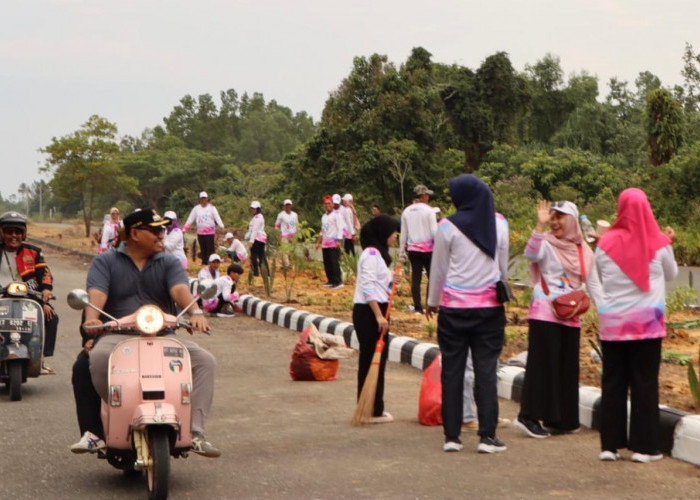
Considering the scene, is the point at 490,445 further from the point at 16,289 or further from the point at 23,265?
the point at 23,265

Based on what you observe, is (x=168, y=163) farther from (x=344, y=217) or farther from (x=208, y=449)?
(x=208, y=449)

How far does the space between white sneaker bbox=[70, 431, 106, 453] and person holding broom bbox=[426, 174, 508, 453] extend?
214 centimetres

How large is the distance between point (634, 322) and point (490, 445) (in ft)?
3.71

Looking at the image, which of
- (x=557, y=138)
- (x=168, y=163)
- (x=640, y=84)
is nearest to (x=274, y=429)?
(x=557, y=138)

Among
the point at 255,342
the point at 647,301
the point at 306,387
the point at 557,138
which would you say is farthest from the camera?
the point at 557,138

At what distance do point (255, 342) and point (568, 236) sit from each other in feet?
22.4

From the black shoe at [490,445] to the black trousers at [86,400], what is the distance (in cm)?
228

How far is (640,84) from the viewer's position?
224ft

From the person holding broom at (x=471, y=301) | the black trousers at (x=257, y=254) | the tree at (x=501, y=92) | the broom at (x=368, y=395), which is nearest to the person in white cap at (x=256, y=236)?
the black trousers at (x=257, y=254)

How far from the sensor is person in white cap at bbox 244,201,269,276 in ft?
69.0

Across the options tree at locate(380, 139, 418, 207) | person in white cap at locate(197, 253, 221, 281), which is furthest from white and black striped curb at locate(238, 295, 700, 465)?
tree at locate(380, 139, 418, 207)

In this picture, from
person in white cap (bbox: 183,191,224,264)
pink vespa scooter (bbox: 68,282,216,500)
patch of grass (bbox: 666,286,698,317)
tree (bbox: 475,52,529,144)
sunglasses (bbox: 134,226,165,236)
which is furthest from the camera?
tree (bbox: 475,52,529,144)

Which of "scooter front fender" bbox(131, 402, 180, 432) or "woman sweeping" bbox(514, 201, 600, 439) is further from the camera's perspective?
"woman sweeping" bbox(514, 201, 600, 439)

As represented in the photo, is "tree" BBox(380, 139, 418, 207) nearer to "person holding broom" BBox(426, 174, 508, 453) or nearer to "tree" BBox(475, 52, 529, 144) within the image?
"tree" BBox(475, 52, 529, 144)
